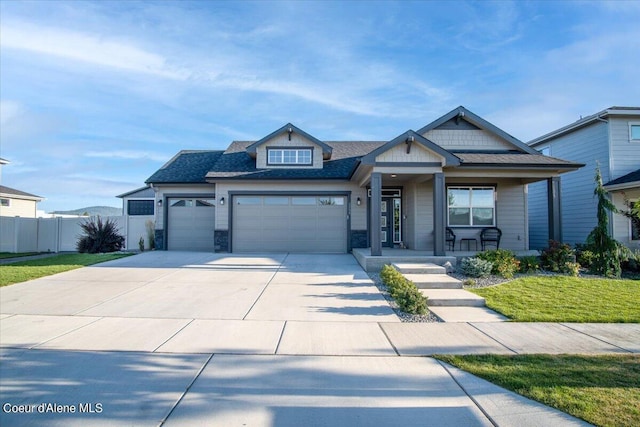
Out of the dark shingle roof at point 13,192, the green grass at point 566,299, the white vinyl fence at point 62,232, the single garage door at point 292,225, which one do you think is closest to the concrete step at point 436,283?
the green grass at point 566,299

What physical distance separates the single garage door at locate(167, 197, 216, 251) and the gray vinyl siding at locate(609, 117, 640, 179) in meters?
16.9

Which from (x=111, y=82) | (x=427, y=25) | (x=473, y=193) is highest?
(x=427, y=25)

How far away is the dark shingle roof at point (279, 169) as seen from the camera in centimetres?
1441

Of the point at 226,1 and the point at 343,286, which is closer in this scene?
the point at 343,286

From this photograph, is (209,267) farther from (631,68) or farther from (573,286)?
(631,68)

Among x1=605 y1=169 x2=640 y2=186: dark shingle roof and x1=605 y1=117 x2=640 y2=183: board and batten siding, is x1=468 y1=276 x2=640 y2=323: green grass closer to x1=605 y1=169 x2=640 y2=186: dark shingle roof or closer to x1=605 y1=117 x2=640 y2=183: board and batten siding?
x1=605 y1=169 x2=640 y2=186: dark shingle roof

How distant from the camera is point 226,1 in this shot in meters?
10.3

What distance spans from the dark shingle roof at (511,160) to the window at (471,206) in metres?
1.56

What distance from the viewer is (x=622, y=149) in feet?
45.0

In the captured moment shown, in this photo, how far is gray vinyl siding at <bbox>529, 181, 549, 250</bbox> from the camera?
16405mm

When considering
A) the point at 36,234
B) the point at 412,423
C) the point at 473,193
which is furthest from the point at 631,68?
the point at 36,234

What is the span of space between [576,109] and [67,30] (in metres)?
22.5

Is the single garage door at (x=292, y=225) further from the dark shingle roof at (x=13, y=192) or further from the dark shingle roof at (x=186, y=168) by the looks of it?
→ the dark shingle roof at (x=13, y=192)

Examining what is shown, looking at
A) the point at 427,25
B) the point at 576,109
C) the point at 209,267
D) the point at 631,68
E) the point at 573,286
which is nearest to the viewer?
the point at 573,286
